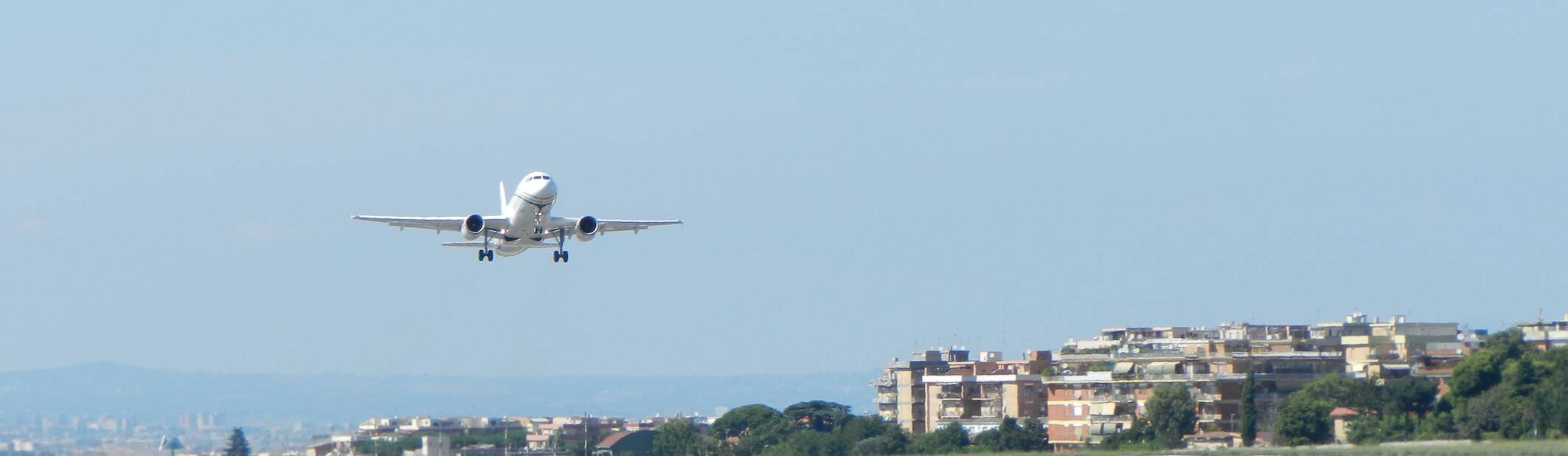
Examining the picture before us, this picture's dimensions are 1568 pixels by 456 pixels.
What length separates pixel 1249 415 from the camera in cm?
12144

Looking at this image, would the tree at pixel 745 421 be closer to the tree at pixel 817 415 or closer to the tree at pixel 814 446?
the tree at pixel 817 415

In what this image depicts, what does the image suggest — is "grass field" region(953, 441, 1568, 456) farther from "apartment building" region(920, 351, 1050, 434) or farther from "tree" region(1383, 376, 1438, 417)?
"apartment building" region(920, 351, 1050, 434)

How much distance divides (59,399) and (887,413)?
6889 centimetres

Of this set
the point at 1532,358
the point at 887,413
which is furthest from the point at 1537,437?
the point at 887,413

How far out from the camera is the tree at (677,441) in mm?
128375

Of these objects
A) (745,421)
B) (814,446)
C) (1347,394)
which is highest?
(1347,394)

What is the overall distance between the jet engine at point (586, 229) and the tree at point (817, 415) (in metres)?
81.6

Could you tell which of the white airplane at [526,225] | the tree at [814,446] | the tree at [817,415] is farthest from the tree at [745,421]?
the white airplane at [526,225]

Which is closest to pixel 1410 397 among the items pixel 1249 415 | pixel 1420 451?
pixel 1249 415

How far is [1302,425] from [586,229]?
52909 millimetres

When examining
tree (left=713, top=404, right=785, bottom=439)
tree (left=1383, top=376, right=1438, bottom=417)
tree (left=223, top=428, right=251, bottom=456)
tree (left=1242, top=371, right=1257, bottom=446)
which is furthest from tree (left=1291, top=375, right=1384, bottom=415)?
Result: tree (left=223, top=428, right=251, bottom=456)

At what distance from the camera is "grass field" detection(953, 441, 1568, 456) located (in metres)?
74.8

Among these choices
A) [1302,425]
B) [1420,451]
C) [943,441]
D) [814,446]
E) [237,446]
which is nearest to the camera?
[1420,451]

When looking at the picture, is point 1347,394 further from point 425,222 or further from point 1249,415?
point 425,222
